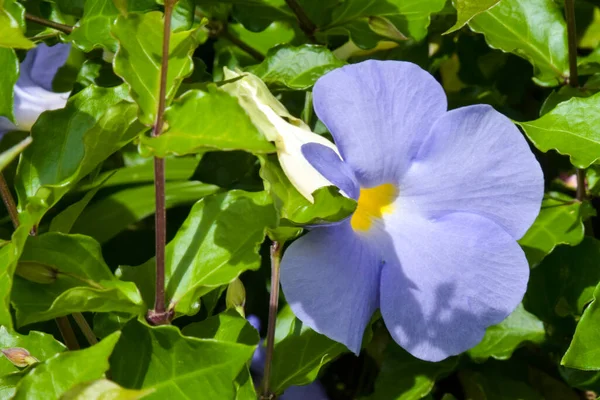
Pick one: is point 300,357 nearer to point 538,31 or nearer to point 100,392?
point 100,392

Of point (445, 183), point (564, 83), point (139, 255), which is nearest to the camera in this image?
point (445, 183)

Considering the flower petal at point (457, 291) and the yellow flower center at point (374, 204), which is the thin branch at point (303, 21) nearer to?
the yellow flower center at point (374, 204)

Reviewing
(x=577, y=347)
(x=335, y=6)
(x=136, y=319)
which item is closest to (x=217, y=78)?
(x=335, y=6)

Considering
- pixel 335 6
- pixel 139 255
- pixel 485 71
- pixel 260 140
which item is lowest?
pixel 139 255

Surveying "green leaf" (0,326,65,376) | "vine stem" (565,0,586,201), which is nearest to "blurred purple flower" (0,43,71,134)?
"green leaf" (0,326,65,376)

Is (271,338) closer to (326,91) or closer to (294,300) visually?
(294,300)

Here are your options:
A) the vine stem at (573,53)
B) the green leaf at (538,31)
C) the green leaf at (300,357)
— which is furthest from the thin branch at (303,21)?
the green leaf at (300,357)

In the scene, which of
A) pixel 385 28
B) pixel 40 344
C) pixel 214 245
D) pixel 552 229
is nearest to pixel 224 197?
pixel 214 245
